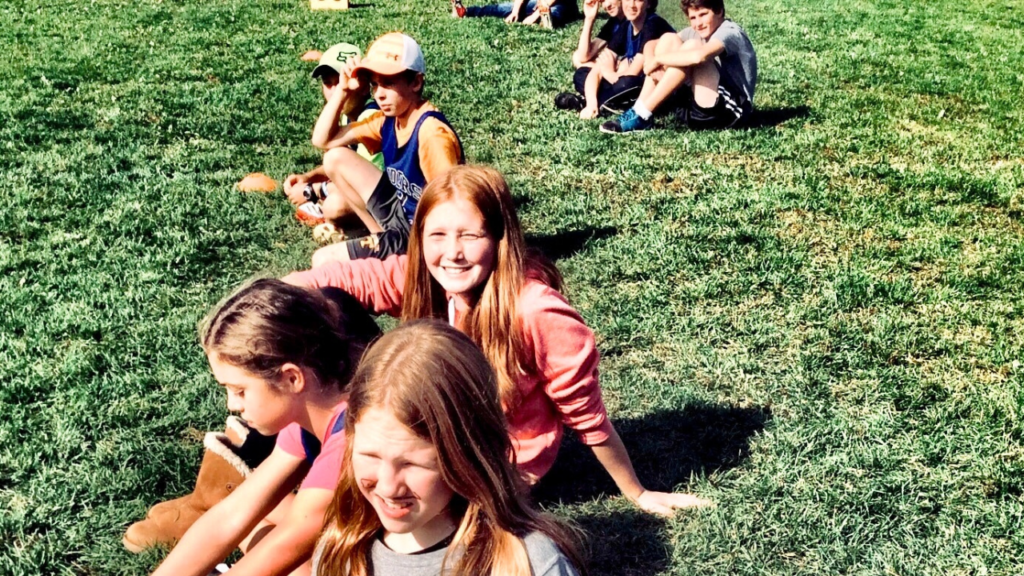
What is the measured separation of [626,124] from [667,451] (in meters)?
4.00

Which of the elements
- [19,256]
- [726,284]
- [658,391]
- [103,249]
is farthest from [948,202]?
[19,256]

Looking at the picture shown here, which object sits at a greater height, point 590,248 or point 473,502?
point 473,502

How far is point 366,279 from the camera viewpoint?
3.29m

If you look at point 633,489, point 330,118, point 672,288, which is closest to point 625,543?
point 633,489

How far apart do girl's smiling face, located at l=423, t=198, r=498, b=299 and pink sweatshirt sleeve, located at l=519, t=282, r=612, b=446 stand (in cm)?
16

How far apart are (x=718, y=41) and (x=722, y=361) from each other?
3.39 m

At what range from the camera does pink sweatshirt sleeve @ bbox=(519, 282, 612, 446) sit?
2.74 m

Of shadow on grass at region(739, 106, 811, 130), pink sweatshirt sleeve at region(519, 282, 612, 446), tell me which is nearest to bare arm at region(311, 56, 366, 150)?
pink sweatshirt sleeve at region(519, 282, 612, 446)

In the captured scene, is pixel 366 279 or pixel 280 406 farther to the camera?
pixel 366 279

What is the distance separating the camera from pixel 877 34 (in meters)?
10.3

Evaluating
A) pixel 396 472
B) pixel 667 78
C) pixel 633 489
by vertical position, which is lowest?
pixel 633 489

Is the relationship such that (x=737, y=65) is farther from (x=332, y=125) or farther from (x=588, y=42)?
(x=332, y=125)

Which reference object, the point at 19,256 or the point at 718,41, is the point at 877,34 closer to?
the point at 718,41

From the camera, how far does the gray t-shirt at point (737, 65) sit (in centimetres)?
671
